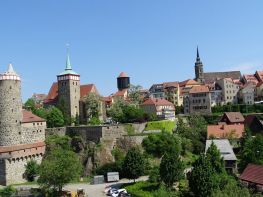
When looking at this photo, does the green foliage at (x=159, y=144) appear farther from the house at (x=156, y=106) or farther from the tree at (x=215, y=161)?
the house at (x=156, y=106)

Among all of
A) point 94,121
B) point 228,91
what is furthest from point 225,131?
point 228,91

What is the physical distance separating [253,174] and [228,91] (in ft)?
219

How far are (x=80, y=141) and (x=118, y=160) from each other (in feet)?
28.0

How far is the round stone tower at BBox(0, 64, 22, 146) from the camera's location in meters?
66.3

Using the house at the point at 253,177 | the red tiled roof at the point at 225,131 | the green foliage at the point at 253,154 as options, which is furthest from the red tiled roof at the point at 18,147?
the house at the point at 253,177

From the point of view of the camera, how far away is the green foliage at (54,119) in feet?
250

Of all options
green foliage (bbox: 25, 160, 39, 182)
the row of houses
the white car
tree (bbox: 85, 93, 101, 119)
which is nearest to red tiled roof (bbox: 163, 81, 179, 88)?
the row of houses

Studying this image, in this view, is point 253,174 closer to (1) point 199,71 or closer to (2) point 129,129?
(2) point 129,129

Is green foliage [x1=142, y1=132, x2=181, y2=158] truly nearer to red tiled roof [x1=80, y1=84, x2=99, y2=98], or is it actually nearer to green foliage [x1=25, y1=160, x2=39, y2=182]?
green foliage [x1=25, y1=160, x2=39, y2=182]

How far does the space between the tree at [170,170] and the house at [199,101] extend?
5349 centimetres

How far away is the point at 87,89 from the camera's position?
88.1 m

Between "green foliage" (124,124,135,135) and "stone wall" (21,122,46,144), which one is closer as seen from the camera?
"stone wall" (21,122,46,144)

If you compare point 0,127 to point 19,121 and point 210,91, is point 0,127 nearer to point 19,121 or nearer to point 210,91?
point 19,121

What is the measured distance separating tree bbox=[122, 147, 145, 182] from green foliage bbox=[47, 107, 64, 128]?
22112 millimetres
